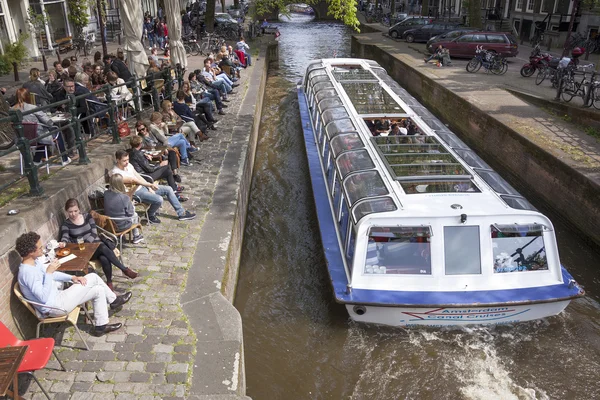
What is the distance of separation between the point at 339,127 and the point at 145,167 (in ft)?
13.4

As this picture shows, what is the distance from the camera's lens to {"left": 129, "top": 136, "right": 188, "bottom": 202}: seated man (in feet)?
26.3

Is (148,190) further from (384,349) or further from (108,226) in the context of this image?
(384,349)

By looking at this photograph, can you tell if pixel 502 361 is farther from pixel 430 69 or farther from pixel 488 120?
pixel 430 69

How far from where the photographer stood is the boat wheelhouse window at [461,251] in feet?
21.3

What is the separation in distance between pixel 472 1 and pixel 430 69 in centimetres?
1081

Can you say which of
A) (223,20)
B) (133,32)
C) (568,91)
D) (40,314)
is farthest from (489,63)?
(40,314)

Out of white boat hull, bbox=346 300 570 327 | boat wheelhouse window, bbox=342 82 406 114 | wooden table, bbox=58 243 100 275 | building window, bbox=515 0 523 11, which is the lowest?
white boat hull, bbox=346 300 570 327

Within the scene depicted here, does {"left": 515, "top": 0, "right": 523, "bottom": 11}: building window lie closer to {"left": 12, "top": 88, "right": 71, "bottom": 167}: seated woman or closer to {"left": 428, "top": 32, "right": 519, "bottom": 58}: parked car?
{"left": 428, "top": 32, "right": 519, "bottom": 58}: parked car

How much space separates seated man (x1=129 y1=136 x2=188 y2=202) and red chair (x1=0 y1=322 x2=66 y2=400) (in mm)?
4051

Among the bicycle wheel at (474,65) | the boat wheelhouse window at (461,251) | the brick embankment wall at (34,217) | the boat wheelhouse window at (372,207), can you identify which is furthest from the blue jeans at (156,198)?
the bicycle wheel at (474,65)

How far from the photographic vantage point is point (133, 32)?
1057 centimetres

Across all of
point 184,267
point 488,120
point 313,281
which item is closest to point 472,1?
point 488,120

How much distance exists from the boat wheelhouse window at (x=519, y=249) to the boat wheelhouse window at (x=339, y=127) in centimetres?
407

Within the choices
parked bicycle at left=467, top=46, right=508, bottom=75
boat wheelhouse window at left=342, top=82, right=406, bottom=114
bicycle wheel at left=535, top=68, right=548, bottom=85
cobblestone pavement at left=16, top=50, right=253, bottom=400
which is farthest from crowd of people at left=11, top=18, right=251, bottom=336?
parked bicycle at left=467, top=46, right=508, bottom=75
